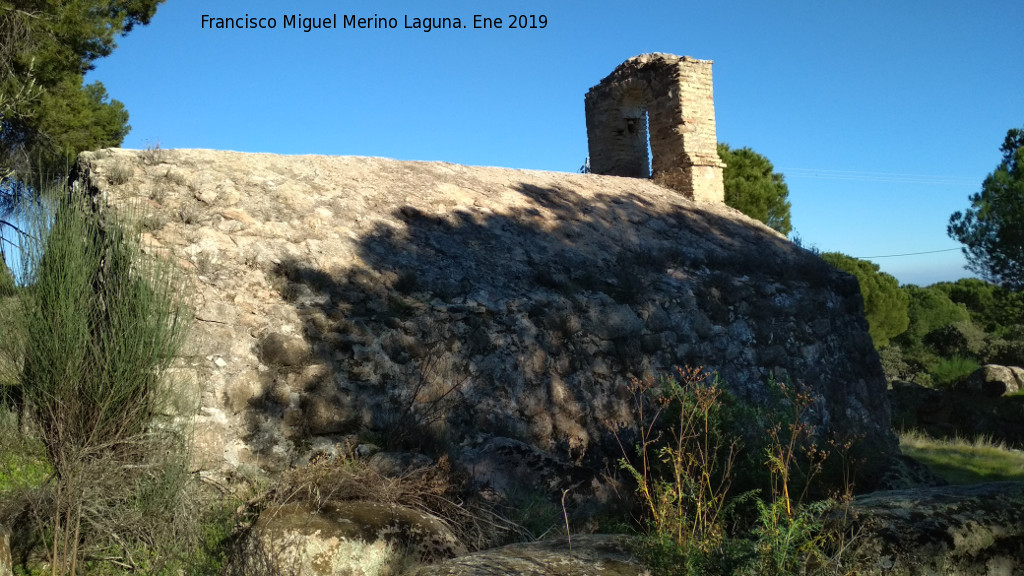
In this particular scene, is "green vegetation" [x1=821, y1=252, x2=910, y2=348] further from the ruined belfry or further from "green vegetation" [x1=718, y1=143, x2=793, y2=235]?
the ruined belfry

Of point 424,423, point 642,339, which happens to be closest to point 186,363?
point 424,423

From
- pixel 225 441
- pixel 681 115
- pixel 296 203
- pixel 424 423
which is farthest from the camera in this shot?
pixel 681 115

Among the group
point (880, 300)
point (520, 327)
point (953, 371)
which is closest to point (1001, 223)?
point (953, 371)

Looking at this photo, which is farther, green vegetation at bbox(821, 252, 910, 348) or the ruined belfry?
green vegetation at bbox(821, 252, 910, 348)

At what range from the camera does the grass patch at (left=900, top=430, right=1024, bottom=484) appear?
10.6 metres

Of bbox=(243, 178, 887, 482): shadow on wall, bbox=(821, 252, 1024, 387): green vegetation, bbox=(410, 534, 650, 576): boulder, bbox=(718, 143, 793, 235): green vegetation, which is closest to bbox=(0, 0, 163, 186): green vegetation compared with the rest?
bbox=(243, 178, 887, 482): shadow on wall

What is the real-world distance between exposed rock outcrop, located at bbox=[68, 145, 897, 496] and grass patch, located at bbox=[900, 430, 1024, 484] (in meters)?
2.22

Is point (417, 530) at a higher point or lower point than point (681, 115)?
lower

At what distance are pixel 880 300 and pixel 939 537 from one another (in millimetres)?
28597

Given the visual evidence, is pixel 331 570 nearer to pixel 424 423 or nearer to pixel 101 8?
pixel 424 423

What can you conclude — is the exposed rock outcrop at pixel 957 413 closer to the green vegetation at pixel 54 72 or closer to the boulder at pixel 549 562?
the boulder at pixel 549 562

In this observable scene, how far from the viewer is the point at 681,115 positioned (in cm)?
1174

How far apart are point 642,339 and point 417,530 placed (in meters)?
3.98

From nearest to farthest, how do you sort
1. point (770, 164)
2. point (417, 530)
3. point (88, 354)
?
point (417, 530)
point (88, 354)
point (770, 164)
